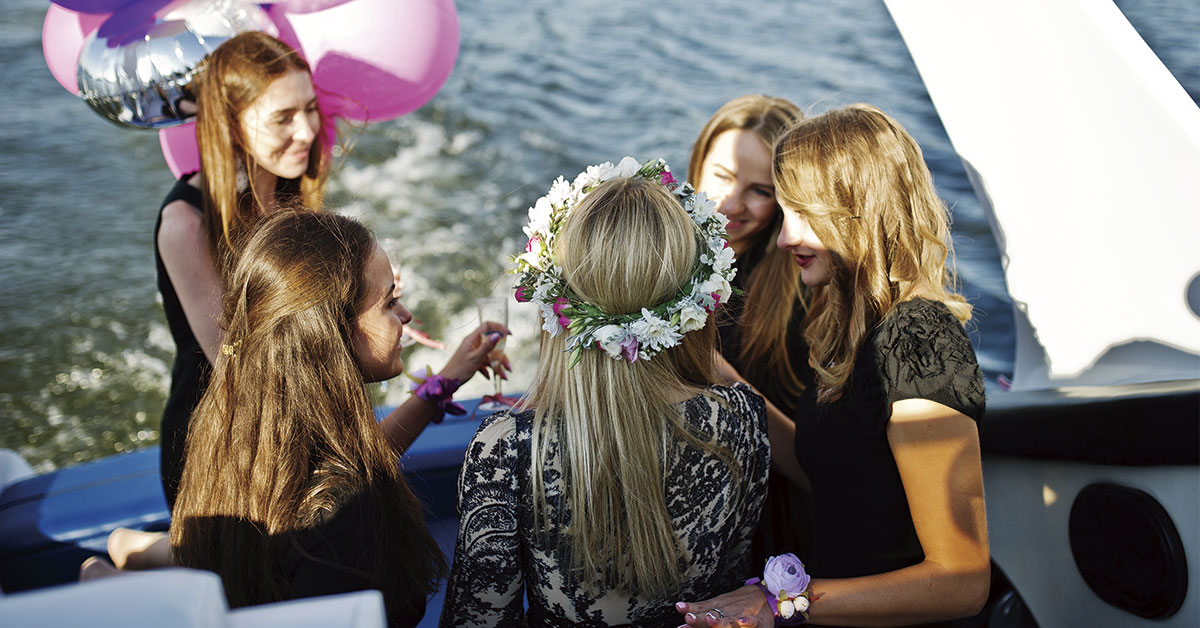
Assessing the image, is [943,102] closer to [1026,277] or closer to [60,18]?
[1026,277]

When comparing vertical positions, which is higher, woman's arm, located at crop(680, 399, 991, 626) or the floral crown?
the floral crown

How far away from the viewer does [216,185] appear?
2.34 meters

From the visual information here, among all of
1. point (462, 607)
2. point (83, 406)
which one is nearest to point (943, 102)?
point (462, 607)

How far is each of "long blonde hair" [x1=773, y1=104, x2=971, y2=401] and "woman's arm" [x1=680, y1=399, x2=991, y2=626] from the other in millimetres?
266

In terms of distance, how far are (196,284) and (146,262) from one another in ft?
17.9

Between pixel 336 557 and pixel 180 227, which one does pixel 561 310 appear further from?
pixel 180 227

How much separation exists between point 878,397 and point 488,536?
0.81 m

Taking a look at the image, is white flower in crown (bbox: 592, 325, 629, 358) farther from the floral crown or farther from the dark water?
the dark water

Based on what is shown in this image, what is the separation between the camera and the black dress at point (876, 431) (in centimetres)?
164

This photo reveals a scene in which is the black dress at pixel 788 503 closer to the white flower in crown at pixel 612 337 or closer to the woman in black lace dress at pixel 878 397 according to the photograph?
the woman in black lace dress at pixel 878 397

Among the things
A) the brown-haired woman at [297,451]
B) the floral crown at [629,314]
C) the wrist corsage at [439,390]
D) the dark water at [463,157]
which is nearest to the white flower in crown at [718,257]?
the floral crown at [629,314]

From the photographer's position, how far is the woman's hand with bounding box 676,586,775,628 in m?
1.52

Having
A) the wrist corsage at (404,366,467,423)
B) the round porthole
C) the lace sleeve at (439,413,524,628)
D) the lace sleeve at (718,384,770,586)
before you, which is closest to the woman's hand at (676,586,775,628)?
the lace sleeve at (718,384,770,586)

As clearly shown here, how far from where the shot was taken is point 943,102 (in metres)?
2.49
